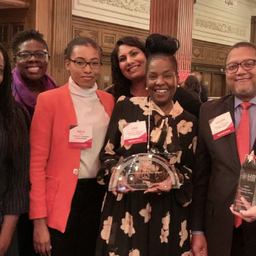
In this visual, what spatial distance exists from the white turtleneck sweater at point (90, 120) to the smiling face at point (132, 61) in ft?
0.85

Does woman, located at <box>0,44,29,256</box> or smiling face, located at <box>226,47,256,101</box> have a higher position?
smiling face, located at <box>226,47,256,101</box>

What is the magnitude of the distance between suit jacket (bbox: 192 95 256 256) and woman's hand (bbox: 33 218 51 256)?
0.77m

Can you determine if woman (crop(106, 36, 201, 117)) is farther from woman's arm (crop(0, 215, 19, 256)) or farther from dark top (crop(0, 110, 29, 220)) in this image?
woman's arm (crop(0, 215, 19, 256))

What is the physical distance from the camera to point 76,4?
713 centimetres

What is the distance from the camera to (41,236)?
201 centimetres

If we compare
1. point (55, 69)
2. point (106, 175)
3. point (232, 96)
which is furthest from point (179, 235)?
point (55, 69)

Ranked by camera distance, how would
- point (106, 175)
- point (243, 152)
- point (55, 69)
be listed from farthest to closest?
point (55, 69), point (106, 175), point (243, 152)

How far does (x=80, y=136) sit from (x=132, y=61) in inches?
22.7

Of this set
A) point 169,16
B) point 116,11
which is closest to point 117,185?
point 169,16

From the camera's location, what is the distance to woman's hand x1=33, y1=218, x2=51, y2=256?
6.59 ft

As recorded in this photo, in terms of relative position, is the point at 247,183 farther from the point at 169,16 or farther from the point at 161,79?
the point at 169,16

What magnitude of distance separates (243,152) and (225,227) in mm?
380

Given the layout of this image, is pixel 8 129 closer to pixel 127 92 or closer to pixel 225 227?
pixel 127 92

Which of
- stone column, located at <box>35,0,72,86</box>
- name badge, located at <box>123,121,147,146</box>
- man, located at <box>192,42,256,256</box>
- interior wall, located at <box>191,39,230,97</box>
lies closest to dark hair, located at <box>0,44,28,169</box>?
name badge, located at <box>123,121,147,146</box>
